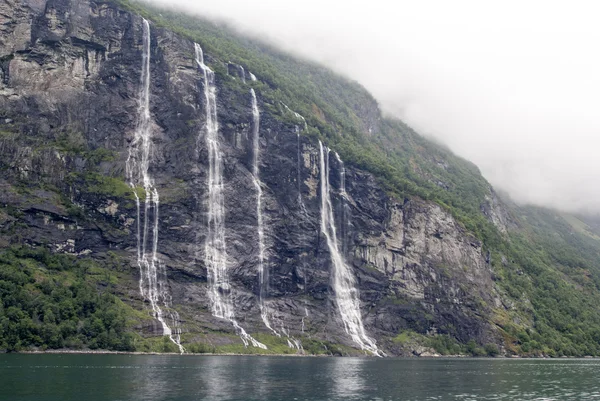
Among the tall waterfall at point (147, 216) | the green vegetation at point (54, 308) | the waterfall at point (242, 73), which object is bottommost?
the green vegetation at point (54, 308)

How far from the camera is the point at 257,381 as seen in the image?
6869cm

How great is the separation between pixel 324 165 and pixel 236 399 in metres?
109

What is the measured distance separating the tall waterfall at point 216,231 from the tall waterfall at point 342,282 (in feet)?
78.2

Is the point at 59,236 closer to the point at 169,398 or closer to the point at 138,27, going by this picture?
the point at 138,27

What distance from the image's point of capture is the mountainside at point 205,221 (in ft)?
399

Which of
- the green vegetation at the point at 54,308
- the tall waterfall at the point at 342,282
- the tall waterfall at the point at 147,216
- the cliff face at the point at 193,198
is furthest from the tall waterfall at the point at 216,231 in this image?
the tall waterfall at the point at 342,282

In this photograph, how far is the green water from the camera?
56.2 metres

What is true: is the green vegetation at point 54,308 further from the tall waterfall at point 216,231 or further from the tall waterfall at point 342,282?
the tall waterfall at point 342,282

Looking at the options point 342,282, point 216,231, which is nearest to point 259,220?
point 216,231

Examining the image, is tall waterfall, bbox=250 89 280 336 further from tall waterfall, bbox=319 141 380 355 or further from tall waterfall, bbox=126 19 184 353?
tall waterfall, bbox=126 19 184 353

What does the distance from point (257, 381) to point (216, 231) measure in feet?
238

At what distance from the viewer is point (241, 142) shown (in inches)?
6048

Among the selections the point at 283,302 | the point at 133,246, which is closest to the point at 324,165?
the point at 283,302

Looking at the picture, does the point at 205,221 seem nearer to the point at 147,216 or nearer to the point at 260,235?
the point at 147,216
